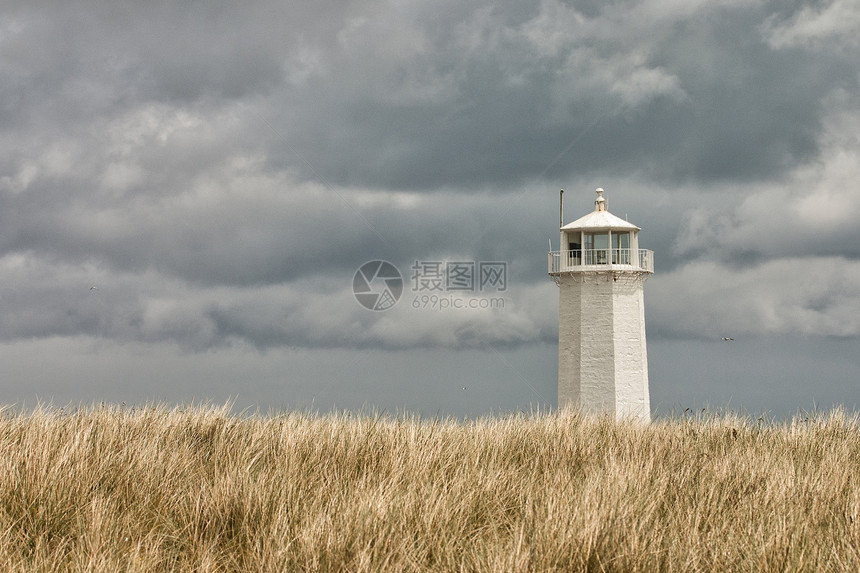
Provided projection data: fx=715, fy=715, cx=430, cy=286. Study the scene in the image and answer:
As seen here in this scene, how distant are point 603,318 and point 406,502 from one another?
67.4 ft

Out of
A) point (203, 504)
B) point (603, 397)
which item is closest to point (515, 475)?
point (203, 504)

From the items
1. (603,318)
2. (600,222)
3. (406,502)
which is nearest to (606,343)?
(603,318)

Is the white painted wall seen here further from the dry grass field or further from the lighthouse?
the dry grass field

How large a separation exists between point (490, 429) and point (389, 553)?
4.17m

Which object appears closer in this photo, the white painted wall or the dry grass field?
the dry grass field

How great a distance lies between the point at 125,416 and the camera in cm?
825

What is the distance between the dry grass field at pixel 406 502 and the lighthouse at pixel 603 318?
16.6 m

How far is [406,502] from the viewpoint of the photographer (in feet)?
15.6

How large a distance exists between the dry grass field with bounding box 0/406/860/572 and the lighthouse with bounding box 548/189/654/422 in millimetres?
16646

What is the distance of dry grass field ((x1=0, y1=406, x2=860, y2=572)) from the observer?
4.07 m

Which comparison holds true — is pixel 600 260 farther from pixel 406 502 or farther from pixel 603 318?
pixel 406 502

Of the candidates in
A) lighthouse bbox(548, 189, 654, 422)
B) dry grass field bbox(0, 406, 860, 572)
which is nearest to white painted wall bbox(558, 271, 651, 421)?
lighthouse bbox(548, 189, 654, 422)

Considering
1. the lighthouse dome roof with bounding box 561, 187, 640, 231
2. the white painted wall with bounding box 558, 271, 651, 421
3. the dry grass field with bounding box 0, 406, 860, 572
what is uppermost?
the lighthouse dome roof with bounding box 561, 187, 640, 231

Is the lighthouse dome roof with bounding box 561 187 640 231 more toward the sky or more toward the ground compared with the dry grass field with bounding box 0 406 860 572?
more toward the sky
